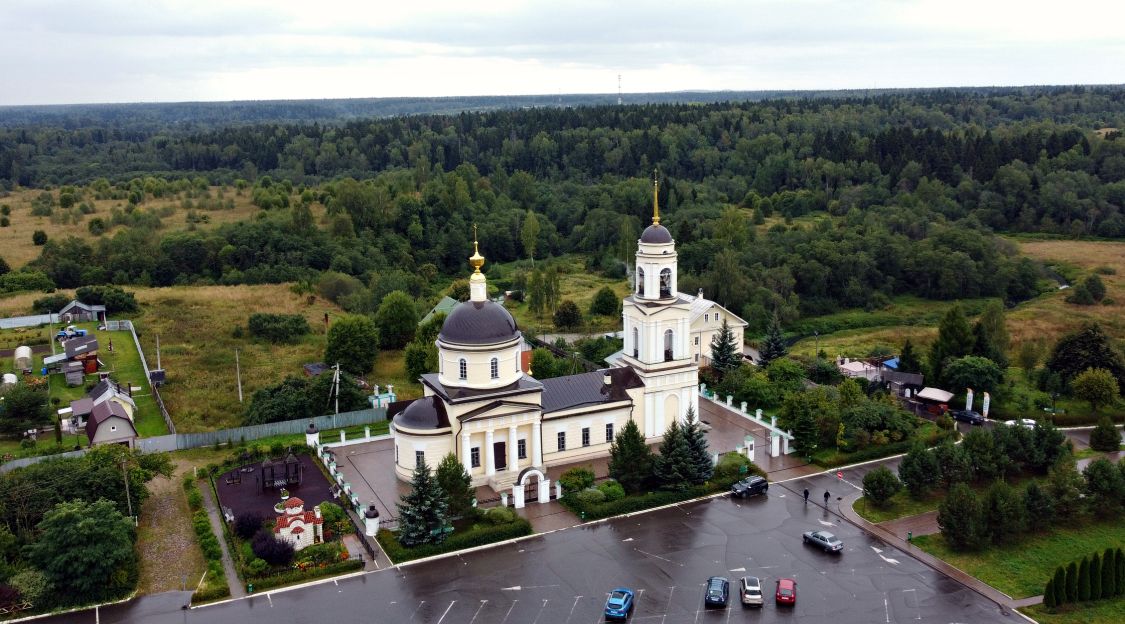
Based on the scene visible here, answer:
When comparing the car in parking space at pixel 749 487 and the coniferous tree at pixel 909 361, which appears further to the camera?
the coniferous tree at pixel 909 361

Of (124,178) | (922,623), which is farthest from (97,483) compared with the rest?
(124,178)

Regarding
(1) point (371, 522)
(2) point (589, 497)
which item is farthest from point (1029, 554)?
(1) point (371, 522)

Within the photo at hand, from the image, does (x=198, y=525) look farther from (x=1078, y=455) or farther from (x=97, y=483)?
(x=1078, y=455)

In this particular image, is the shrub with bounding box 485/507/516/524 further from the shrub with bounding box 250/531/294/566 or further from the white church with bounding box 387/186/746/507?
the shrub with bounding box 250/531/294/566

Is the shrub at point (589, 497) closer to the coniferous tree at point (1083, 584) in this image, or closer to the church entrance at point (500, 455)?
the church entrance at point (500, 455)

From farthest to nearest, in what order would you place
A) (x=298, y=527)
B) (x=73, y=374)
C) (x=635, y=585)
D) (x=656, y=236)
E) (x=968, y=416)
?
(x=73, y=374) → (x=968, y=416) → (x=656, y=236) → (x=298, y=527) → (x=635, y=585)

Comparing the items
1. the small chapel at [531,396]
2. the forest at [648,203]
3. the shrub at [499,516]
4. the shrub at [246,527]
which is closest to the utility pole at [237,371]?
the forest at [648,203]

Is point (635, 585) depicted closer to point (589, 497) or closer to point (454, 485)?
point (589, 497)
